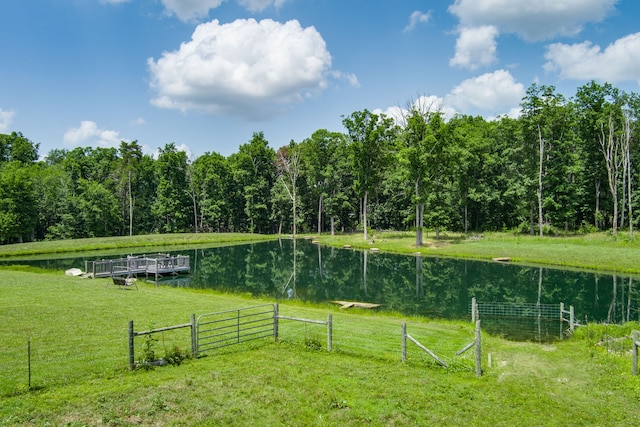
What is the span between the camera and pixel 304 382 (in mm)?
12102

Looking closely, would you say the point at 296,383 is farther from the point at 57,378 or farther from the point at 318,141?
the point at 318,141

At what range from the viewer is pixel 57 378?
11672 millimetres

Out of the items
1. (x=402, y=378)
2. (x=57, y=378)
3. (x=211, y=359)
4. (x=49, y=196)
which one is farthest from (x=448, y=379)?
(x=49, y=196)

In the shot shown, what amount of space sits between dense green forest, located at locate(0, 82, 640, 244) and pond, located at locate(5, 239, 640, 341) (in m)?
18.7

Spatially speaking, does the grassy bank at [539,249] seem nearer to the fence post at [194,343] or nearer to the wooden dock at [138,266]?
the wooden dock at [138,266]

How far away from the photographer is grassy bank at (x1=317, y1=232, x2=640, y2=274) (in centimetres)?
4203

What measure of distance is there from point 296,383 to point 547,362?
8809 mm

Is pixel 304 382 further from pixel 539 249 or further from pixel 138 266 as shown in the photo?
pixel 539 249

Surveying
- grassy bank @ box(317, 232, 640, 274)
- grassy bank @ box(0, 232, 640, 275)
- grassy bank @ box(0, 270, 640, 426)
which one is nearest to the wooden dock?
grassy bank @ box(0, 270, 640, 426)

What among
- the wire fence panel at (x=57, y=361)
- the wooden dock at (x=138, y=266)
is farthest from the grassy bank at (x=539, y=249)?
the wire fence panel at (x=57, y=361)

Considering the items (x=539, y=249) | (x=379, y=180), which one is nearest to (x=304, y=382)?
(x=539, y=249)

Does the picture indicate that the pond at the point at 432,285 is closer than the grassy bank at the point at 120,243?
Yes

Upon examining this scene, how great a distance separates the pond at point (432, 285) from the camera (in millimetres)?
25250

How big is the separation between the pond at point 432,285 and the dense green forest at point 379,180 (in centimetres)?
1866
